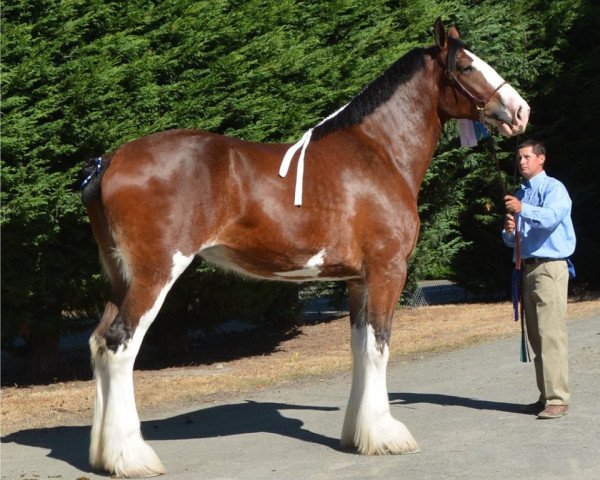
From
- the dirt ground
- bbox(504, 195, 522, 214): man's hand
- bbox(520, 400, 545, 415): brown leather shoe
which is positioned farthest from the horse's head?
the dirt ground

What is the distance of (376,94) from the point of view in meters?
7.13

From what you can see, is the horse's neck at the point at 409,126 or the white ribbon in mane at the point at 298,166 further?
the horse's neck at the point at 409,126

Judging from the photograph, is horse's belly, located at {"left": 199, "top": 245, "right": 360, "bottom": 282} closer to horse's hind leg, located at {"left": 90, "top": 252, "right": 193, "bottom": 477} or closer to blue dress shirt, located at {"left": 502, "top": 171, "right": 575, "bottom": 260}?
horse's hind leg, located at {"left": 90, "top": 252, "right": 193, "bottom": 477}

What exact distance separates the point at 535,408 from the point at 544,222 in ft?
5.00

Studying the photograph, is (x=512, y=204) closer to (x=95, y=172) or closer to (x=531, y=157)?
(x=531, y=157)

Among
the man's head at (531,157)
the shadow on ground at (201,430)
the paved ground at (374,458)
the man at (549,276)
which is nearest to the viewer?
the paved ground at (374,458)

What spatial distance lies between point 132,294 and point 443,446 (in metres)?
2.39

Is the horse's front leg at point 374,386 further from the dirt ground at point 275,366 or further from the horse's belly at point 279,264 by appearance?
the dirt ground at point 275,366

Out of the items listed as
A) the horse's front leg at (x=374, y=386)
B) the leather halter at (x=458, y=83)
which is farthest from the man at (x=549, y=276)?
the horse's front leg at (x=374, y=386)

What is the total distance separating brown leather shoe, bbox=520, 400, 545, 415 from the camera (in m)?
7.88

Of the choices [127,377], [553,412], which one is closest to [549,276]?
[553,412]

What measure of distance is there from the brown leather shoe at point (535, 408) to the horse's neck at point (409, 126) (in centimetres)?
211

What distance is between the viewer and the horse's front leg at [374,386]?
6.59 metres

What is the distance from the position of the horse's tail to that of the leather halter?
2.47 metres
